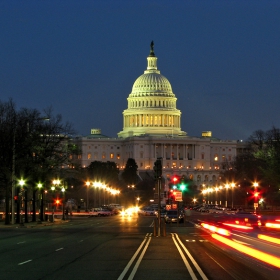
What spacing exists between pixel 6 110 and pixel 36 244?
3579cm

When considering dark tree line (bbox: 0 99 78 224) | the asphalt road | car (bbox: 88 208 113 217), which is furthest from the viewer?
car (bbox: 88 208 113 217)

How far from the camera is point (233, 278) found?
23.6 meters

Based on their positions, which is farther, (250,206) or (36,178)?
(250,206)

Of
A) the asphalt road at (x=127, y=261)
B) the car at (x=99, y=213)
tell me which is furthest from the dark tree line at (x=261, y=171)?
the asphalt road at (x=127, y=261)

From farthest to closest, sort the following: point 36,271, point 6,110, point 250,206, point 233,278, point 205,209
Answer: point 250,206, point 205,209, point 6,110, point 36,271, point 233,278

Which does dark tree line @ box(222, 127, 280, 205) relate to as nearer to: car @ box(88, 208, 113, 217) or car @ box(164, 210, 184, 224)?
car @ box(164, 210, 184, 224)

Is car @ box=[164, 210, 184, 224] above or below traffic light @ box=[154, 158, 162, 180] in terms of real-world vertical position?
below

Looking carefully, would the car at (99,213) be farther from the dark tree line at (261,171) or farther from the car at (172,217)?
the car at (172,217)

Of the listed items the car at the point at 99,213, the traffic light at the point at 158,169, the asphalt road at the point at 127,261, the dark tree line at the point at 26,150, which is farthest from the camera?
the car at the point at 99,213

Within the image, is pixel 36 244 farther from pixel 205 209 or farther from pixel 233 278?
pixel 205 209

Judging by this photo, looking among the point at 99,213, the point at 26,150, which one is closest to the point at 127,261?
the point at 26,150

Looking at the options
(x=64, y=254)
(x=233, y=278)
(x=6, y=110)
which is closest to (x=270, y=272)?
Answer: (x=233, y=278)

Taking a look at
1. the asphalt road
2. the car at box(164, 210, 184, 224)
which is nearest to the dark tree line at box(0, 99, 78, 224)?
the car at box(164, 210, 184, 224)

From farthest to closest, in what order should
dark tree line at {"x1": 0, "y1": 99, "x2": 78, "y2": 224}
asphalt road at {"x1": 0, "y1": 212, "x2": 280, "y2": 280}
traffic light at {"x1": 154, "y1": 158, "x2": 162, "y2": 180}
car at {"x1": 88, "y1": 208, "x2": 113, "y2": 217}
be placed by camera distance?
car at {"x1": 88, "y1": 208, "x2": 113, "y2": 217} → dark tree line at {"x1": 0, "y1": 99, "x2": 78, "y2": 224} → traffic light at {"x1": 154, "y1": 158, "x2": 162, "y2": 180} → asphalt road at {"x1": 0, "y1": 212, "x2": 280, "y2": 280}
